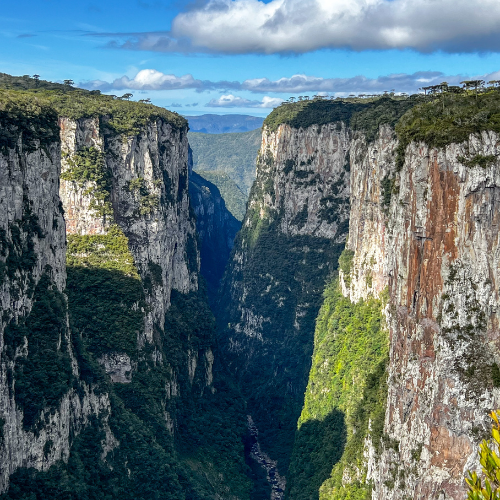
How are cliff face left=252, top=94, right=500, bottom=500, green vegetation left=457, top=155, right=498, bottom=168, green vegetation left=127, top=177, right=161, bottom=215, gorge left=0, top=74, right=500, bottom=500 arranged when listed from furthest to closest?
green vegetation left=127, top=177, right=161, bottom=215, gorge left=0, top=74, right=500, bottom=500, cliff face left=252, top=94, right=500, bottom=500, green vegetation left=457, top=155, right=498, bottom=168

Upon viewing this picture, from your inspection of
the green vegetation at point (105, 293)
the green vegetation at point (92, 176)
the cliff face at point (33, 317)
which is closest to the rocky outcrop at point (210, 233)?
the green vegetation at point (105, 293)

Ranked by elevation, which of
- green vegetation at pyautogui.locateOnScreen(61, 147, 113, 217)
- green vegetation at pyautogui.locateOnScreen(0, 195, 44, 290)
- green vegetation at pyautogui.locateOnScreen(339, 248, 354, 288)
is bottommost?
green vegetation at pyautogui.locateOnScreen(339, 248, 354, 288)

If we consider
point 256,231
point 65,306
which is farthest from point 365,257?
point 256,231

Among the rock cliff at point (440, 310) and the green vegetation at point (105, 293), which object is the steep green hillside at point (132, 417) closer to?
the green vegetation at point (105, 293)

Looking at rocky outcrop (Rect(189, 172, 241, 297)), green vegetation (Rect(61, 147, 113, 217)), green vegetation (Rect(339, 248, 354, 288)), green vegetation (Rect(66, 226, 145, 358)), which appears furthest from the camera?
rocky outcrop (Rect(189, 172, 241, 297))

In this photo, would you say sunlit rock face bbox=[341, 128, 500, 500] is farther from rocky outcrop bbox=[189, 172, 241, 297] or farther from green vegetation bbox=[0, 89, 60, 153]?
rocky outcrop bbox=[189, 172, 241, 297]

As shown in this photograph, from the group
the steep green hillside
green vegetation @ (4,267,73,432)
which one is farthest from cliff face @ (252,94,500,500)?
green vegetation @ (4,267,73,432)
